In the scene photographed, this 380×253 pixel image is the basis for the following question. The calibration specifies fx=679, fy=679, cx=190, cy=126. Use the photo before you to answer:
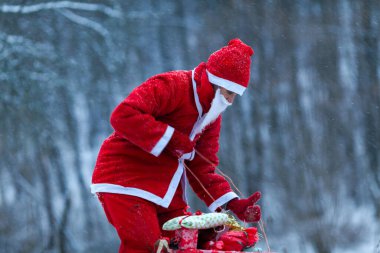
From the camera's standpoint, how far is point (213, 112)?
270 cm

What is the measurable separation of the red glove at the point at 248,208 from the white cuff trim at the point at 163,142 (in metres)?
0.48

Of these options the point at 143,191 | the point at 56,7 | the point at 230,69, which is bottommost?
the point at 143,191

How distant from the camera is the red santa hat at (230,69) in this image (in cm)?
262

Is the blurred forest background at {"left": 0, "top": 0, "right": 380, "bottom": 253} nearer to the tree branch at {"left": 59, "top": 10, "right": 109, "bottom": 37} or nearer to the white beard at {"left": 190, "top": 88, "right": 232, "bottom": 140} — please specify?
the tree branch at {"left": 59, "top": 10, "right": 109, "bottom": 37}

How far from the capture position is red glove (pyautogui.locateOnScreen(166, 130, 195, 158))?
254 cm

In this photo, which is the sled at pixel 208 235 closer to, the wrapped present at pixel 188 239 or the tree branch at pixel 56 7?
the wrapped present at pixel 188 239

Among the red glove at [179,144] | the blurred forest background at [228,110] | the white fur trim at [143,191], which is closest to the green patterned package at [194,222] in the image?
the white fur trim at [143,191]

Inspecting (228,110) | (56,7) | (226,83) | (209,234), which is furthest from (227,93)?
(56,7)

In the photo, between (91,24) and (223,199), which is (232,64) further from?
(91,24)

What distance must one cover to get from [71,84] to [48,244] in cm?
109

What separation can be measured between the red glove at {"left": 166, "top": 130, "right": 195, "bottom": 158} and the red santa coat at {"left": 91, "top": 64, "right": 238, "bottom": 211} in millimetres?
24

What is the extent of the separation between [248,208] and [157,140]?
0.55 metres

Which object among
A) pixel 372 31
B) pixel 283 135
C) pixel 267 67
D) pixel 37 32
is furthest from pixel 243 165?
pixel 37 32

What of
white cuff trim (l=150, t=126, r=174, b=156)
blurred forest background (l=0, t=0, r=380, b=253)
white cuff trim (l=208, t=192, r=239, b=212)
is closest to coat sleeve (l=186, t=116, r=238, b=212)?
white cuff trim (l=208, t=192, r=239, b=212)
